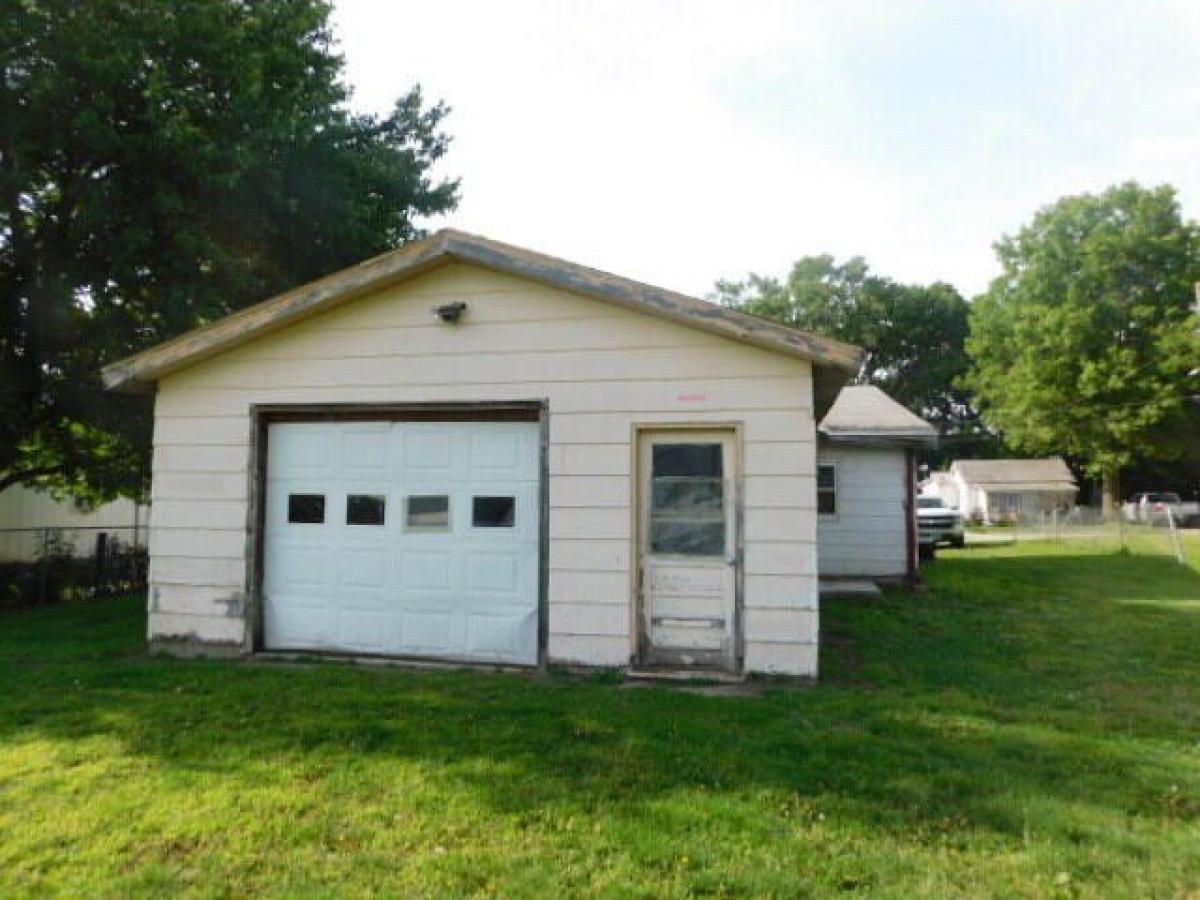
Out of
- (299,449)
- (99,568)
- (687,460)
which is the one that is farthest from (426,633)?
(99,568)

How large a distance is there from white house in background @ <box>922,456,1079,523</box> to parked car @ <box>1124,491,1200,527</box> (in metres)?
3.79

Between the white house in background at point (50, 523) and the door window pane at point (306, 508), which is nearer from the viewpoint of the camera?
the door window pane at point (306, 508)

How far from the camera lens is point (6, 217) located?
398 inches

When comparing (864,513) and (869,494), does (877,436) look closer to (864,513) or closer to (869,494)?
(869,494)

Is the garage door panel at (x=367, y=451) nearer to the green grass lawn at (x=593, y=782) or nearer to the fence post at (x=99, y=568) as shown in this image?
the green grass lawn at (x=593, y=782)

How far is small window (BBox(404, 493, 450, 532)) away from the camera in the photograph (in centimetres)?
685

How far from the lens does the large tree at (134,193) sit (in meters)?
9.65

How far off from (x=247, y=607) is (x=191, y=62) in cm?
813

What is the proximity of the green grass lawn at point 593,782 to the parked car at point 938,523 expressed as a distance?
45.8 ft

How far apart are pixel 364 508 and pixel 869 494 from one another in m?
9.35

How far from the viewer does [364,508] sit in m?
7.04

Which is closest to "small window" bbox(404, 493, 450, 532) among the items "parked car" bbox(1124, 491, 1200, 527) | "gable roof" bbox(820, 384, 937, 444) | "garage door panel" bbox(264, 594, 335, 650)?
"garage door panel" bbox(264, 594, 335, 650)

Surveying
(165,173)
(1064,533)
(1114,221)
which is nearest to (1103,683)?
(165,173)

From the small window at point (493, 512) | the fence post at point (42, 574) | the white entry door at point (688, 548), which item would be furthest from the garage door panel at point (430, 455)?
the fence post at point (42, 574)
